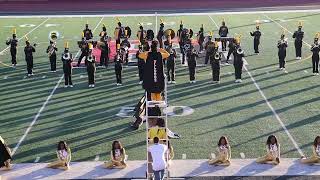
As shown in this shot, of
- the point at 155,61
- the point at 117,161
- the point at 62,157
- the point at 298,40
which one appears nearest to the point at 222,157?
the point at 117,161

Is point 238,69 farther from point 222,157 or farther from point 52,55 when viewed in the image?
point 222,157

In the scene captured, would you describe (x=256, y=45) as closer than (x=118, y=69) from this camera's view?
No

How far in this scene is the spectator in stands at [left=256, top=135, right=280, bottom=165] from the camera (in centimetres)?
1267

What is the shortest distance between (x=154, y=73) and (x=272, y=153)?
3.22 metres

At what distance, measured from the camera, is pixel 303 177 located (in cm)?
1199

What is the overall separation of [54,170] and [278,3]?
35205 millimetres

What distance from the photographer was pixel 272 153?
12719mm

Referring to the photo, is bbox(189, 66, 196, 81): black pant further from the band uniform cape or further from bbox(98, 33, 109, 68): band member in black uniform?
the band uniform cape

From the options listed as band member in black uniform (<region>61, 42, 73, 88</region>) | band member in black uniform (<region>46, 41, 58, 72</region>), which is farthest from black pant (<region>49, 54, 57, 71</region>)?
band member in black uniform (<region>61, 42, 73, 88</region>)

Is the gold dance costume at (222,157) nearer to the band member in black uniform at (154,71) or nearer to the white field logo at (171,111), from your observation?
the band member in black uniform at (154,71)

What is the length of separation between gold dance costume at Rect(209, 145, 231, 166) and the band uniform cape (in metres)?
1.92

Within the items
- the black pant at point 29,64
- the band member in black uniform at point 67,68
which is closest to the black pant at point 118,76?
the band member in black uniform at point 67,68

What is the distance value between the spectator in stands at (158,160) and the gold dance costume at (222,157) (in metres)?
2.11

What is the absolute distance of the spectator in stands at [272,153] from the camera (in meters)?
12.7
